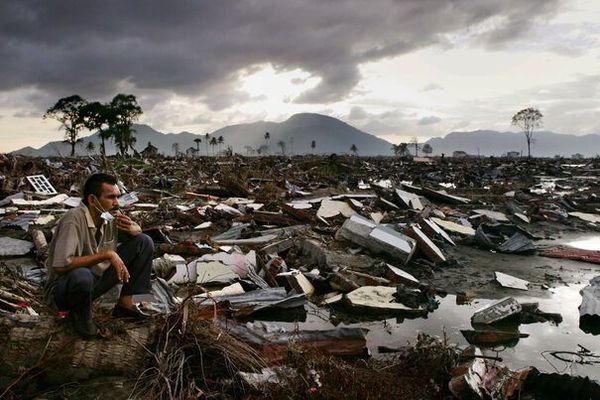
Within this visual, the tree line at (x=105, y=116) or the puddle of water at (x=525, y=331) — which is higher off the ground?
the tree line at (x=105, y=116)

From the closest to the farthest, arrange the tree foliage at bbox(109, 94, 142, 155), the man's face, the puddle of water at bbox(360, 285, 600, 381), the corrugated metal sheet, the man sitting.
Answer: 1. the man sitting
2. the man's face
3. the puddle of water at bbox(360, 285, 600, 381)
4. the corrugated metal sheet
5. the tree foliage at bbox(109, 94, 142, 155)

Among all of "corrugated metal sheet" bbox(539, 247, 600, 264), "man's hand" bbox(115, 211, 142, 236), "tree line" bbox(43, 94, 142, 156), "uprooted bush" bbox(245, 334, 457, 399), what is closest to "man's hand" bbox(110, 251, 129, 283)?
"man's hand" bbox(115, 211, 142, 236)

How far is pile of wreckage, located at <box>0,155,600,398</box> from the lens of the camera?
11.5 ft

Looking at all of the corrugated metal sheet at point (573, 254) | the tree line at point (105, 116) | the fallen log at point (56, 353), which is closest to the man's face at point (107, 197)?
the fallen log at point (56, 353)

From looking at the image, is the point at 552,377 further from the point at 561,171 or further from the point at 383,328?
A: the point at 561,171

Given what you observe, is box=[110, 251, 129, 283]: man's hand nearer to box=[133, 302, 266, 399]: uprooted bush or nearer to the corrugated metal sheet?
box=[133, 302, 266, 399]: uprooted bush

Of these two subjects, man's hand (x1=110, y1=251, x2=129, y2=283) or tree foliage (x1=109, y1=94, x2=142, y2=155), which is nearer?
man's hand (x1=110, y1=251, x2=129, y2=283)

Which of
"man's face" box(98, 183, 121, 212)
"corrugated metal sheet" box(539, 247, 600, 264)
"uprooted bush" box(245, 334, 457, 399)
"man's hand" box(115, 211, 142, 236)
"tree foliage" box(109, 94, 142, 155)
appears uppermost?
"tree foliage" box(109, 94, 142, 155)

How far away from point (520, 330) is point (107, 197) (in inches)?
149

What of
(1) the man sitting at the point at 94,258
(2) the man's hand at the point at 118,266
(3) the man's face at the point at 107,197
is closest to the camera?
(1) the man sitting at the point at 94,258

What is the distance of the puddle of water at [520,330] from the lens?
138 inches

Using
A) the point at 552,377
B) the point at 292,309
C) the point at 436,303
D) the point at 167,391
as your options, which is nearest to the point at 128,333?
the point at 167,391

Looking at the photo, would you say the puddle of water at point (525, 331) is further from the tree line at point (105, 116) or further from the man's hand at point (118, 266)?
the tree line at point (105, 116)

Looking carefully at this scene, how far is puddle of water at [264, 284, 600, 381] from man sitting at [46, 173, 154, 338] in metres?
1.66
